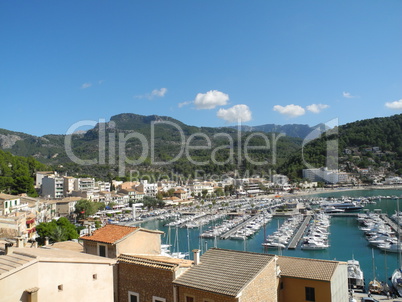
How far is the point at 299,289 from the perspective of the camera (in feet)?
27.1

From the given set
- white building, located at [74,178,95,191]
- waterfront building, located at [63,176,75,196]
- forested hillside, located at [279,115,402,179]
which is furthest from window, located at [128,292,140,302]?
forested hillside, located at [279,115,402,179]

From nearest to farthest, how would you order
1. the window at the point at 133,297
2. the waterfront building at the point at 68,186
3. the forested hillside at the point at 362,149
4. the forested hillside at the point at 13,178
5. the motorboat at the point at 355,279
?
the window at the point at 133,297, the motorboat at the point at 355,279, the forested hillside at the point at 13,178, the waterfront building at the point at 68,186, the forested hillside at the point at 362,149

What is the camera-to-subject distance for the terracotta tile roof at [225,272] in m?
6.63

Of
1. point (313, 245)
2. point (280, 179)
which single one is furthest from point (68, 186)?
point (280, 179)

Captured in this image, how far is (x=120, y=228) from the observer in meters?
9.85

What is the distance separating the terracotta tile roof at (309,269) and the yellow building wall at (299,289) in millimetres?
112

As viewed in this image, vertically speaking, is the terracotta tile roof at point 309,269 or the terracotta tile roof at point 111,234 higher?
the terracotta tile roof at point 111,234

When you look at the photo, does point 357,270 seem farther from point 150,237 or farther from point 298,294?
point 150,237

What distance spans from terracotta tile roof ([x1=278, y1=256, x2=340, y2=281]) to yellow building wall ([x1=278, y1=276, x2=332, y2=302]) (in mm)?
112

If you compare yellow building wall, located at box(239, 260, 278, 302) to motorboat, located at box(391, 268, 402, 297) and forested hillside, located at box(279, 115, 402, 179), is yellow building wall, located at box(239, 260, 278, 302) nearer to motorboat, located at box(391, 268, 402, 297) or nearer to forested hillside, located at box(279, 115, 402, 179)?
motorboat, located at box(391, 268, 402, 297)

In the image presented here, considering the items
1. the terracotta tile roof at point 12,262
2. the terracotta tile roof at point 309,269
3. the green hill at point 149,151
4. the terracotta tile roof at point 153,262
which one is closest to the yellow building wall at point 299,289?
the terracotta tile roof at point 309,269

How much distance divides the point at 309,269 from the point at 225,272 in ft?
8.51

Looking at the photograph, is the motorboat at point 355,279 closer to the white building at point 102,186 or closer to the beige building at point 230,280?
the beige building at point 230,280

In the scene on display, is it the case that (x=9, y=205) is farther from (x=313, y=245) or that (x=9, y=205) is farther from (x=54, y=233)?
(x=313, y=245)
